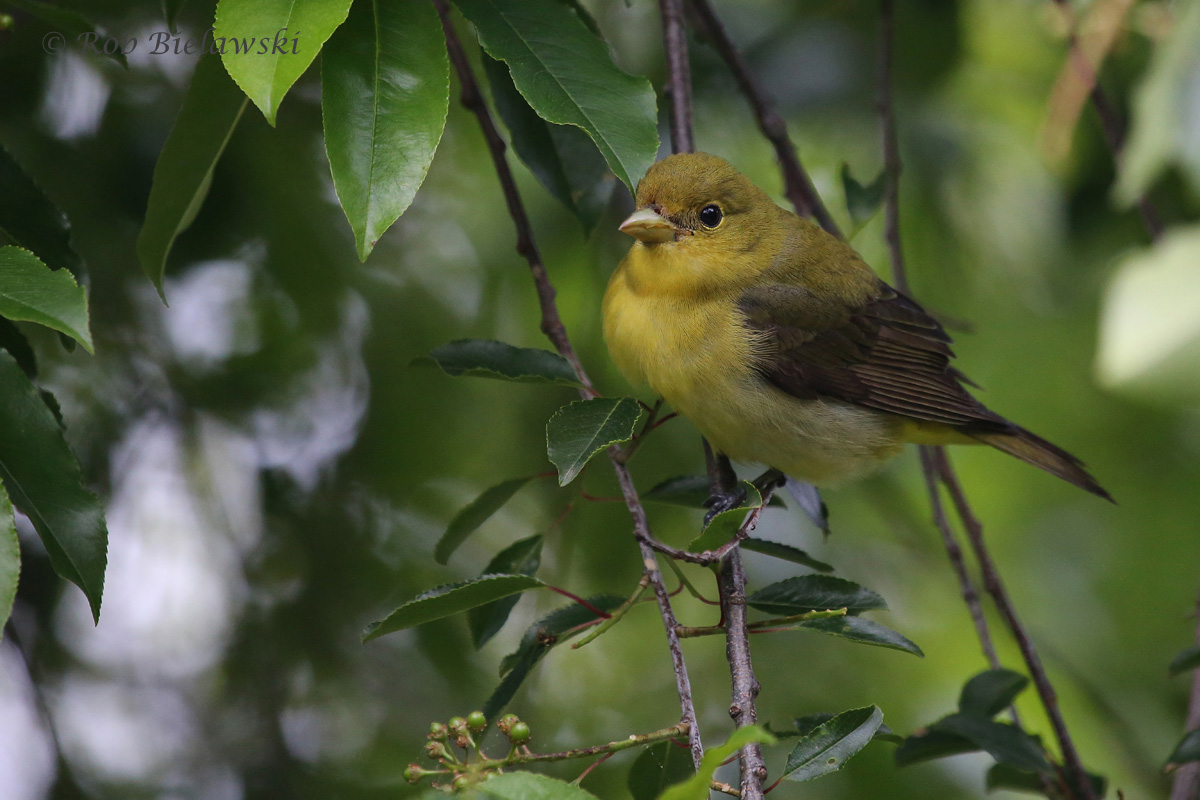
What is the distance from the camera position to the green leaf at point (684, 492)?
298cm

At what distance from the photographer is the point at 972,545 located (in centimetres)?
336

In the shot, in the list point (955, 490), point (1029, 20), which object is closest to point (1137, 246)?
point (1029, 20)

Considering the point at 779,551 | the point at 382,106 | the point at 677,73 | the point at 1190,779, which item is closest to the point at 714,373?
the point at 779,551

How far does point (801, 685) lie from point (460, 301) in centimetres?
219

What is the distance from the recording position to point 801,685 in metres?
4.38

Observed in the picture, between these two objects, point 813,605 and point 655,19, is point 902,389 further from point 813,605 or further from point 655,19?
point 655,19

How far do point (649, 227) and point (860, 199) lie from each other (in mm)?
726

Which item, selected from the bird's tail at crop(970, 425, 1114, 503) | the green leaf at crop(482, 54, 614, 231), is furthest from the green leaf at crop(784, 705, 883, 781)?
the bird's tail at crop(970, 425, 1114, 503)

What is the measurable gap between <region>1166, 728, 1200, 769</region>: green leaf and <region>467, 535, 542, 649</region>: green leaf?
68.7 inches

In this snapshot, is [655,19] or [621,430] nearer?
[621,430]

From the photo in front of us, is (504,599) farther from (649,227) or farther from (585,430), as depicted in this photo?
(649,227)

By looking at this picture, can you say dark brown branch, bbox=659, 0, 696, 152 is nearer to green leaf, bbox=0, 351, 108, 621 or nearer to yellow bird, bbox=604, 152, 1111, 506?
yellow bird, bbox=604, 152, 1111, 506

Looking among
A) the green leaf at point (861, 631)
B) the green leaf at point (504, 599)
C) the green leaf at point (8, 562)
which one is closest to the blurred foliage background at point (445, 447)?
the green leaf at point (504, 599)

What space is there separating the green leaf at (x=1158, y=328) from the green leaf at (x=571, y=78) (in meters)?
1.11
